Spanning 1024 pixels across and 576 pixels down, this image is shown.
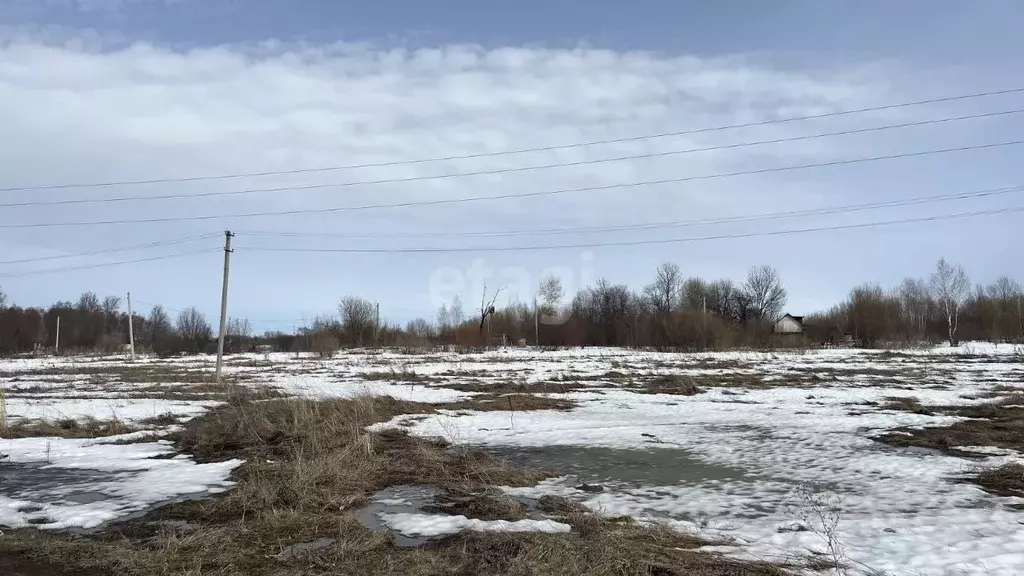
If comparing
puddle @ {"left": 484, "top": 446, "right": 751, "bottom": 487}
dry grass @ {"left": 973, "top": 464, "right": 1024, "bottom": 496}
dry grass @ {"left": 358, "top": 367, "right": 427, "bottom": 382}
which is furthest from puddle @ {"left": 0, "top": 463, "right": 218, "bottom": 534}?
dry grass @ {"left": 358, "top": 367, "right": 427, "bottom": 382}

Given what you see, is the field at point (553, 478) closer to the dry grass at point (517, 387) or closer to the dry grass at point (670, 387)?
the dry grass at point (670, 387)

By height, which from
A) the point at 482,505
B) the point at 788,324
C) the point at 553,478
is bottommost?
the point at 553,478

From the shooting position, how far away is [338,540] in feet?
19.1

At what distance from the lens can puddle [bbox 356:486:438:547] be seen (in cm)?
609

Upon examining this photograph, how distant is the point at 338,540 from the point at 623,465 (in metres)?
5.28

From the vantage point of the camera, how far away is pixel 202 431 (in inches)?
471

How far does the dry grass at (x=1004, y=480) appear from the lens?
7574 millimetres

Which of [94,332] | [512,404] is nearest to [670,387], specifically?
[512,404]

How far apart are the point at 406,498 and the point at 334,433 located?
13.6ft

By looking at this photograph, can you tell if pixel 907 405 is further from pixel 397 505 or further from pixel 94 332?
pixel 94 332

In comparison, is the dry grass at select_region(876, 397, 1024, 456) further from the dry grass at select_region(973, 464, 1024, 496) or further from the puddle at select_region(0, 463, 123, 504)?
the puddle at select_region(0, 463, 123, 504)

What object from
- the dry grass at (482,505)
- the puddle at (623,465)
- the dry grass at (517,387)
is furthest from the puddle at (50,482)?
the dry grass at (517,387)

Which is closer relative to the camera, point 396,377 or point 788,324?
point 396,377

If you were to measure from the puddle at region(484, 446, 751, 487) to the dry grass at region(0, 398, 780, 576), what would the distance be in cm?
87
